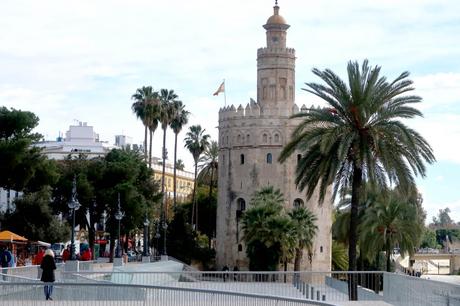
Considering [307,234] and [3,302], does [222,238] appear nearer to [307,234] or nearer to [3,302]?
[307,234]

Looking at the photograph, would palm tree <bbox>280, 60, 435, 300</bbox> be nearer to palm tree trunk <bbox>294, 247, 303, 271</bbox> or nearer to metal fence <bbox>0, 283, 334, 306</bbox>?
metal fence <bbox>0, 283, 334, 306</bbox>

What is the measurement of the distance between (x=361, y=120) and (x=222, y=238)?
47300 millimetres

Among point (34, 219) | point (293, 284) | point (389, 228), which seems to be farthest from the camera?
point (34, 219)

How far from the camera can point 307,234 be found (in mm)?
66750

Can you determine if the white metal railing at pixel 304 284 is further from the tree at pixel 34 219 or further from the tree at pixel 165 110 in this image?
the tree at pixel 165 110

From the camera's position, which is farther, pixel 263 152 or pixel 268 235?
pixel 263 152

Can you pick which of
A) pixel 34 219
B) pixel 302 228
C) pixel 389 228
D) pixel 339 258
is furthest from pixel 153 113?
pixel 389 228

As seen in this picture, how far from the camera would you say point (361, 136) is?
3178 centimetres

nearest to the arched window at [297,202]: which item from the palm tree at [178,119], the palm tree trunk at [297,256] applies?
the palm tree trunk at [297,256]

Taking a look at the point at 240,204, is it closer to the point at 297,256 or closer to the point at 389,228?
the point at 297,256

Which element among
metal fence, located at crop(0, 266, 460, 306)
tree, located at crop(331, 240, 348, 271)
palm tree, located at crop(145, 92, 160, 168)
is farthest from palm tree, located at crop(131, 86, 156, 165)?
Result: metal fence, located at crop(0, 266, 460, 306)

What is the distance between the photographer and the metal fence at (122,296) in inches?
680

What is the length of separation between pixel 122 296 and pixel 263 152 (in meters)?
58.0

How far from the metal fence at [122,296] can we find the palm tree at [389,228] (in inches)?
1390
